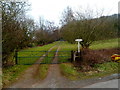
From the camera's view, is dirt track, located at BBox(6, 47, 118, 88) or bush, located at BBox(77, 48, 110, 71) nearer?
dirt track, located at BBox(6, 47, 118, 88)

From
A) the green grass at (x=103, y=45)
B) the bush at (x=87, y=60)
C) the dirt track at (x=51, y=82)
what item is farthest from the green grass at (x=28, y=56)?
the green grass at (x=103, y=45)

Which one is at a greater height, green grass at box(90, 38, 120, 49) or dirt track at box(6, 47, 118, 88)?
green grass at box(90, 38, 120, 49)

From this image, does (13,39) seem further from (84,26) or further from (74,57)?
(84,26)

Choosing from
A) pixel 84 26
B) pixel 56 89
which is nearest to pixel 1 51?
pixel 56 89

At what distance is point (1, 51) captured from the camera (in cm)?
592

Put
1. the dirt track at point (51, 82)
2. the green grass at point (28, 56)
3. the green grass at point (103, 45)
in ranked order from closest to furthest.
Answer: the dirt track at point (51, 82), the green grass at point (28, 56), the green grass at point (103, 45)

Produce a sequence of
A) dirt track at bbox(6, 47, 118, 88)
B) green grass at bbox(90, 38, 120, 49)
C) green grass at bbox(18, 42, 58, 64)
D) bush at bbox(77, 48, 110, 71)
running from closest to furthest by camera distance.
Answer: dirt track at bbox(6, 47, 118, 88) < bush at bbox(77, 48, 110, 71) < green grass at bbox(18, 42, 58, 64) < green grass at bbox(90, 38, 120, 49)

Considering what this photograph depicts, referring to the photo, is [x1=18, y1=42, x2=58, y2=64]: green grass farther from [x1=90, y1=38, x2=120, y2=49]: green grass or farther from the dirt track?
[x1=90, y1=38, x2=120, y2=49]: green grass

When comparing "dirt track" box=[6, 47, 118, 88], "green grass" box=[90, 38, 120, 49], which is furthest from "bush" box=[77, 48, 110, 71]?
"green grass" box=[90, 38, 120, 49]

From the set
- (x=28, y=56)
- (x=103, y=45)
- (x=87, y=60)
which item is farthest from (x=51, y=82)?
(x=103, y=45)

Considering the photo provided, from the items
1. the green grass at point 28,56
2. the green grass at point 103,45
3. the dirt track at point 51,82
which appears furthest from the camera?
the green grass at point 103,45

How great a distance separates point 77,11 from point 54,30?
115ft

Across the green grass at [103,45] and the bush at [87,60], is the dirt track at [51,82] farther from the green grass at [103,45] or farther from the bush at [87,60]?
the green grass at [103,45]

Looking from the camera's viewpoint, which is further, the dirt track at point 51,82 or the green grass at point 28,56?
the green grass at point 28,56
